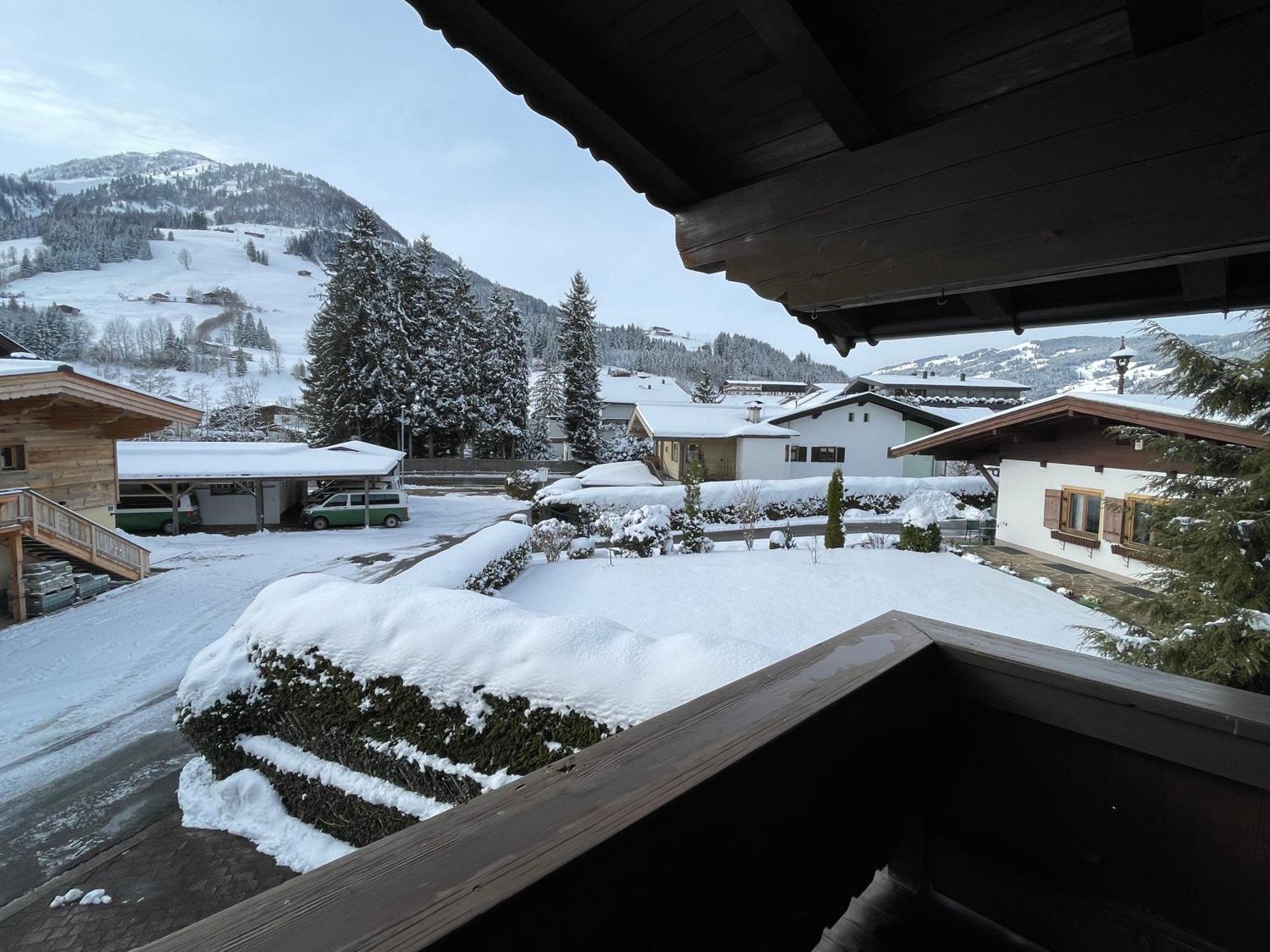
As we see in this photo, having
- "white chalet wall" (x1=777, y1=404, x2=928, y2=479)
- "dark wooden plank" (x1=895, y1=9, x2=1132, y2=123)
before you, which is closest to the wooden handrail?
"dark wooden plank" (x1=895, y1=9, x2=1132, y2=123)

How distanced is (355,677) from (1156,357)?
8.75 metres

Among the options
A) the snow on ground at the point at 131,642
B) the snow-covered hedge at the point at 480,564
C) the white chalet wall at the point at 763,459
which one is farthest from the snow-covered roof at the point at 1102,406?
the snow on ground at the point at 131,642

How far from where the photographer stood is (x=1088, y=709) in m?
1.40

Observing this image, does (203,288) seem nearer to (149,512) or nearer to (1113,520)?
A: (149,512)

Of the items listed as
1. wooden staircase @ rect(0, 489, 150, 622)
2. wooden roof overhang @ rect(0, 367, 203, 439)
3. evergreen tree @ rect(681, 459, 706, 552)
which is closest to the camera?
wooden roof overhang @ rect(0, 367, 203, 439)

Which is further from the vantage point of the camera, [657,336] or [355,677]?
[657,336]

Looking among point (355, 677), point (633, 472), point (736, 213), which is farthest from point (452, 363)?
point (736, 213)

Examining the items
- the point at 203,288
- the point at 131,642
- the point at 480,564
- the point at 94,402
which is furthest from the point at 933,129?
the point at 203,288

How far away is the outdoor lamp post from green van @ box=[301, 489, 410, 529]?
21000 millimetres

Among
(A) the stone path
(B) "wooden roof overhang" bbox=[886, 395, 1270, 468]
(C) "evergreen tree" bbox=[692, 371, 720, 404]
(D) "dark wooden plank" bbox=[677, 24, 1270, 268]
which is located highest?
(C) "evergreen tree" bbox=[692, 371, 720, 404]

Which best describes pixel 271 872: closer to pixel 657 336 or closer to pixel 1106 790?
pixel 1106 790

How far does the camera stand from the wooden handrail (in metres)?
10.6

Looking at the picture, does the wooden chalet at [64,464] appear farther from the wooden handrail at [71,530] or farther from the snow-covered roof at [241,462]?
the snow-covered roof at [241,462]

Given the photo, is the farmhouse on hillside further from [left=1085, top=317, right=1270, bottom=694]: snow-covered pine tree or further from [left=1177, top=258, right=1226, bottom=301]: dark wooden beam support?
[left=1177, top=258, right=1226, bottom=301]: dark wooden beam support
